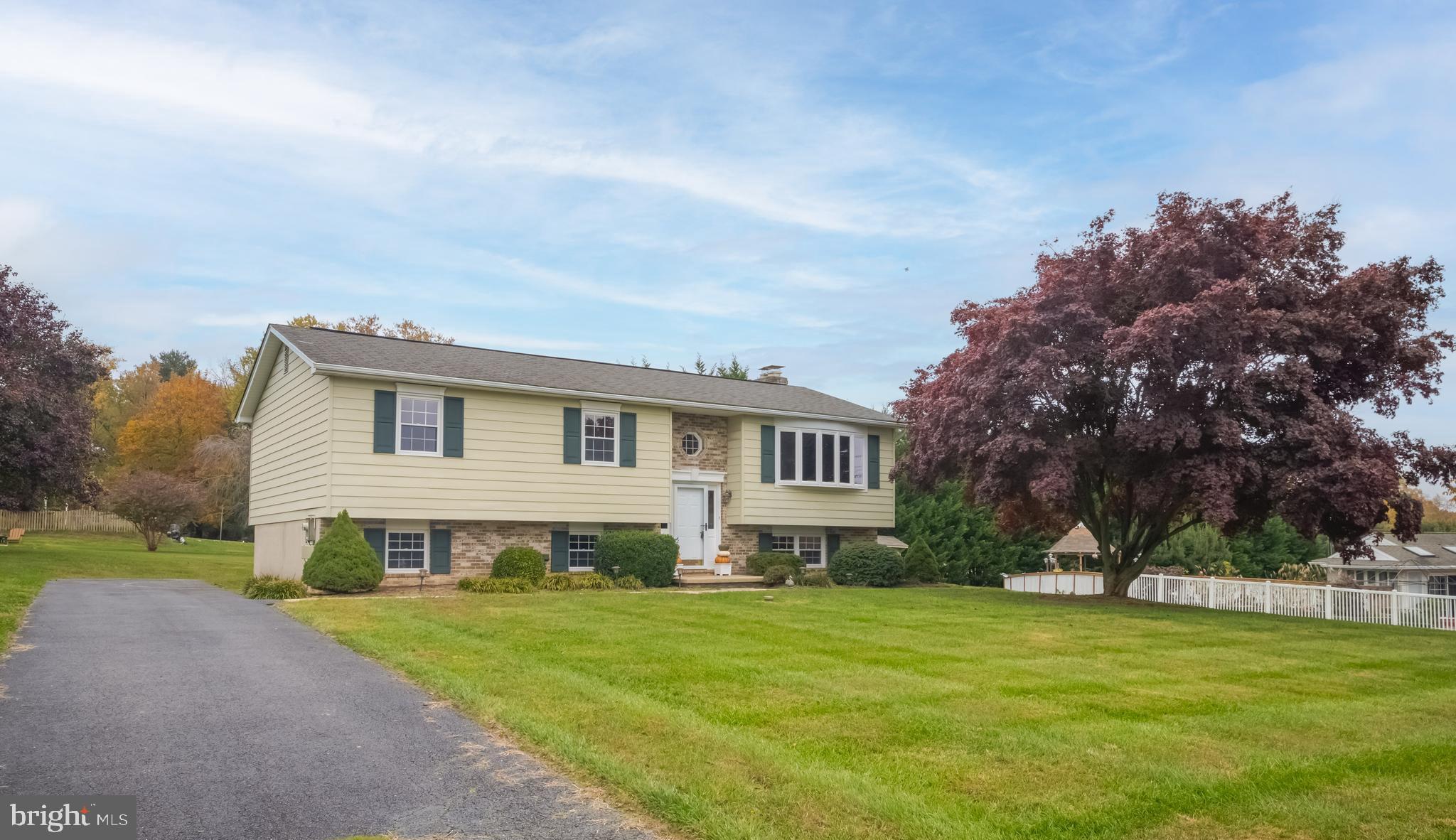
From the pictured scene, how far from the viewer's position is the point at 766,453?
25031mm

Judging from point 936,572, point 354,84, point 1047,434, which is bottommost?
point 936,572

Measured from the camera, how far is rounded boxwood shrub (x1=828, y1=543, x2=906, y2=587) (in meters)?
23.7

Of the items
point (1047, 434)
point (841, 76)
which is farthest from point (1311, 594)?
point (841, 76)

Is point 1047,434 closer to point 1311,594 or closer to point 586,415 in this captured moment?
point 1311,594

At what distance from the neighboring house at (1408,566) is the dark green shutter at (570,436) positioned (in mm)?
26646

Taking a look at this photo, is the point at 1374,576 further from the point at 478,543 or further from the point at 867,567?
the point at 478,543

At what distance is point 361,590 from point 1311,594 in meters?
18.8

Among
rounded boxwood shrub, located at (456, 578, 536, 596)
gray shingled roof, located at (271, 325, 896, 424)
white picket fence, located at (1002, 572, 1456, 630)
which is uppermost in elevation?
gray shingled roof, located at (271, 325, 896, 424)

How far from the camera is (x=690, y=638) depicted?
40.2ft

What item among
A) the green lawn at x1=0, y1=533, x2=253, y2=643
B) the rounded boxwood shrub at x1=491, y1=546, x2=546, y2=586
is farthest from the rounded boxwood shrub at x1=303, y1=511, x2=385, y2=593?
the green lawn at x1=0, y1=533, x2=253, y2=643

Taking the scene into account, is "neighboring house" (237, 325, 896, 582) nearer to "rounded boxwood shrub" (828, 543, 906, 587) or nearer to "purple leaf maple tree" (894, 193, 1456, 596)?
"rounded boxwood shrub" (828, 543, 906, 587)

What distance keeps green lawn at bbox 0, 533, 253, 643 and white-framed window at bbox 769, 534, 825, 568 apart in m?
12.7

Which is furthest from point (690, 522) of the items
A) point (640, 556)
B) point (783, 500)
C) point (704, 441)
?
point (640, 556)

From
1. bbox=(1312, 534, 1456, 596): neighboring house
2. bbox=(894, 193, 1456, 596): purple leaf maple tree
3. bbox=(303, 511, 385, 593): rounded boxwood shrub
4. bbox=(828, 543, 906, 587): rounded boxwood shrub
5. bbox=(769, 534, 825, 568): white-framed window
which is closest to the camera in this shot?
bbox=(894, 193, 1456, 596): purple leaf maple tree
